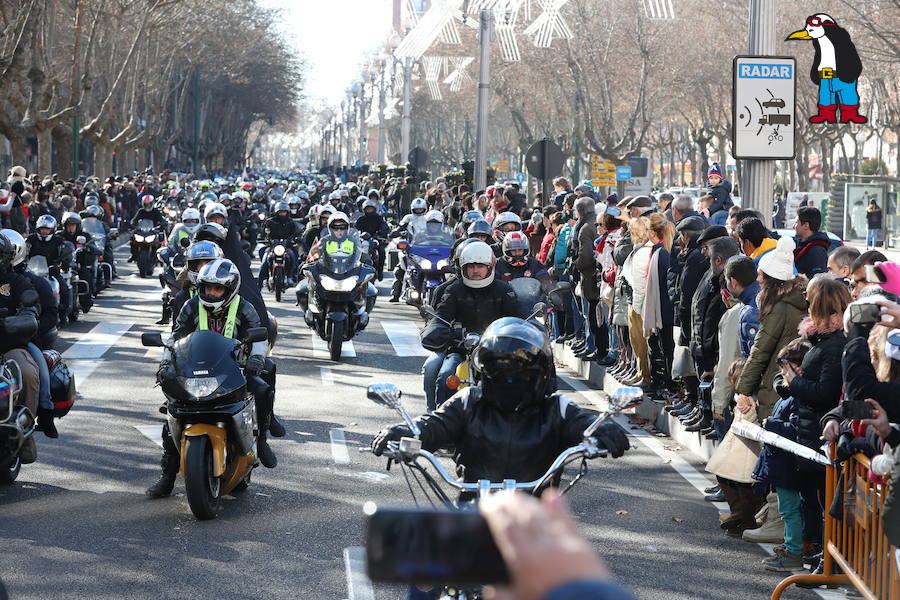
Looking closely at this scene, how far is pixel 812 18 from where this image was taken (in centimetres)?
1437

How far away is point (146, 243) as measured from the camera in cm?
2809

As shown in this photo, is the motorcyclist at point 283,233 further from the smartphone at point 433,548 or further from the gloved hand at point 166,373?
the smartphone at point 433,548

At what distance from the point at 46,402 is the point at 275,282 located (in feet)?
45.4

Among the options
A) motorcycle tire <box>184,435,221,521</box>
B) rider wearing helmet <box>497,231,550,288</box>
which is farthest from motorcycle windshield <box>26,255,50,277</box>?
motorcycle tire <box>184,435,221,521</box>

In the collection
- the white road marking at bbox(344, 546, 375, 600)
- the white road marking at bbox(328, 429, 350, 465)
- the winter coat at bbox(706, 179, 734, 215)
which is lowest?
the white road marking at bbox(344, 546, 375, 600)

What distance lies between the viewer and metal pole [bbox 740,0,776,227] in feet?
39.7

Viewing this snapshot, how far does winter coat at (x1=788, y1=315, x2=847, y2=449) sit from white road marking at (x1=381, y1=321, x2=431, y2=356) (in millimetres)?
8764

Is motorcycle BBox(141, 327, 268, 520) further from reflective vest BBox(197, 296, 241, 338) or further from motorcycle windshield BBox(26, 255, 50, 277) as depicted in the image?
motorcycle windshield BBox(26, 255, 50, 277)

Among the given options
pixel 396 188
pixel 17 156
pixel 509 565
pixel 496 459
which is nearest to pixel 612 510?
pixel 496 459

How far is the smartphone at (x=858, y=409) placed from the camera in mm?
6047

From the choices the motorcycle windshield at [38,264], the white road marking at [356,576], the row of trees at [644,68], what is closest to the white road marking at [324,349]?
the motorcycle windshield at [38,264]

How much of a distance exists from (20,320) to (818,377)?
4.61m

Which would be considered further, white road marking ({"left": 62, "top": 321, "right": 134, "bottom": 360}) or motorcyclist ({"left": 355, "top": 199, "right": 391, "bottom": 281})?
motorcyclist ({"left": 355, "top": 199, "right": 391, "bottom": 281})

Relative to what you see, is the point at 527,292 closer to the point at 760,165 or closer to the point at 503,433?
the point at 760,165
